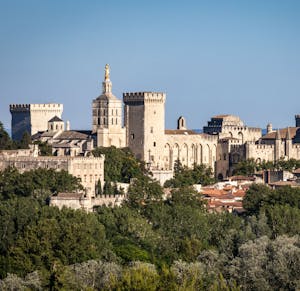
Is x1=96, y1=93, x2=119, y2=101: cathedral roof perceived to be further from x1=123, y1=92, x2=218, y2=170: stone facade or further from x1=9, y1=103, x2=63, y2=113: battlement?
x1=9, y1=103, x2=63, y2=113: battlement

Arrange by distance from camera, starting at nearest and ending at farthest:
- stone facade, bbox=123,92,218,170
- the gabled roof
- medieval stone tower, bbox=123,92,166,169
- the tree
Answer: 1. the tree
2. medieval stone tower, bbox=123,92,166,169
3. stone facade, bbox=123,92,218,170
4. the gabled roof

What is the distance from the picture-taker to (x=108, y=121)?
429 feet

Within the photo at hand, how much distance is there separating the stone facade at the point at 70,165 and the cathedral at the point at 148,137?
699cm

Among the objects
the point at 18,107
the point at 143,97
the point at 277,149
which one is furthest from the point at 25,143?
the point at 277,149

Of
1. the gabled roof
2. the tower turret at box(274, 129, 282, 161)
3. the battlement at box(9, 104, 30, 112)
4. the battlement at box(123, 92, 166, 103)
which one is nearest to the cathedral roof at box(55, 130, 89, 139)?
the battlement at box(123, 92, 166, 103)

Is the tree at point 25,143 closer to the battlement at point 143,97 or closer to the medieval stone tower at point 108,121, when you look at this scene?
the medieval stone tower at point 108,121

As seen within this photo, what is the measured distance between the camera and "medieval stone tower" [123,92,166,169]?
5118 inches

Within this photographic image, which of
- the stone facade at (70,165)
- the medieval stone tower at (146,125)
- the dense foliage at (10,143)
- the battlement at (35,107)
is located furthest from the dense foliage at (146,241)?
the battlement at (35,107)

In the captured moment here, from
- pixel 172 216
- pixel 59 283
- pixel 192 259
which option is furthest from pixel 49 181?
pixel 59 283

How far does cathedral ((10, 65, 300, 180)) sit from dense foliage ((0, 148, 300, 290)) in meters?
20.2

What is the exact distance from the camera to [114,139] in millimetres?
129875

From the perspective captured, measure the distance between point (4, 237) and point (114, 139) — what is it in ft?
153

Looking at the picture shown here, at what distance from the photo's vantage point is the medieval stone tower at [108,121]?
12938 cm

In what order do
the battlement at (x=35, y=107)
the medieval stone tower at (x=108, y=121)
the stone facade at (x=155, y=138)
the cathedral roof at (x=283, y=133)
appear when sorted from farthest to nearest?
1. the battlement at (x=35, y=107)
2. the cathedral roof at (x=283, y=133)
3. the stone facade at (x=155, y=138)
4. the medieval stone tower at (x=108, y=121)
